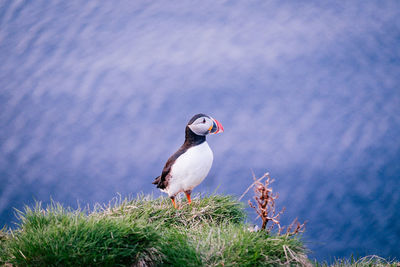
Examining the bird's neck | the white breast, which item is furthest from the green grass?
the bird's neck

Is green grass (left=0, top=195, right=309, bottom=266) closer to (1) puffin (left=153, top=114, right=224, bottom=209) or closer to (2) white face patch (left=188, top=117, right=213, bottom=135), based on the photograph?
(1) puffin (left=153, top=114, right=224, bottom=209)

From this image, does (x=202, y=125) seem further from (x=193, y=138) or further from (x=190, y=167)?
(x=190, y=167)

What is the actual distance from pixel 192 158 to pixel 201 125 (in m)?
0.26

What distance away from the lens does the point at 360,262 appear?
10.2ft

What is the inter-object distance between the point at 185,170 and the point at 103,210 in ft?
2.38

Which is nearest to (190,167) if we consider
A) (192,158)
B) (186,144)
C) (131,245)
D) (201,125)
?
(192,158)

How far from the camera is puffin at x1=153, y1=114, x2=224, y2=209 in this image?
312 cm

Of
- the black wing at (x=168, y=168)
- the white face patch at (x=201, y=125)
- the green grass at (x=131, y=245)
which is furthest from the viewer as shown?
the black wing at (x=168, y=168)

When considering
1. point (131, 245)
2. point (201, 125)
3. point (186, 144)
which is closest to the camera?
point (131, 245)

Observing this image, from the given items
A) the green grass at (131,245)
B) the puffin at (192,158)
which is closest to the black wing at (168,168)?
the puffin at (192,158)

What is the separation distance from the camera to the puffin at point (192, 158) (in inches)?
123

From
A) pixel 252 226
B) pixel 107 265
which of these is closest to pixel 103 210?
pixel 107 265

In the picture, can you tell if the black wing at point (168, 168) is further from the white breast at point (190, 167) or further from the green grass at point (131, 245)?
the green grass at point (131, 245)

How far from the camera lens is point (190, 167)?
313 cm
